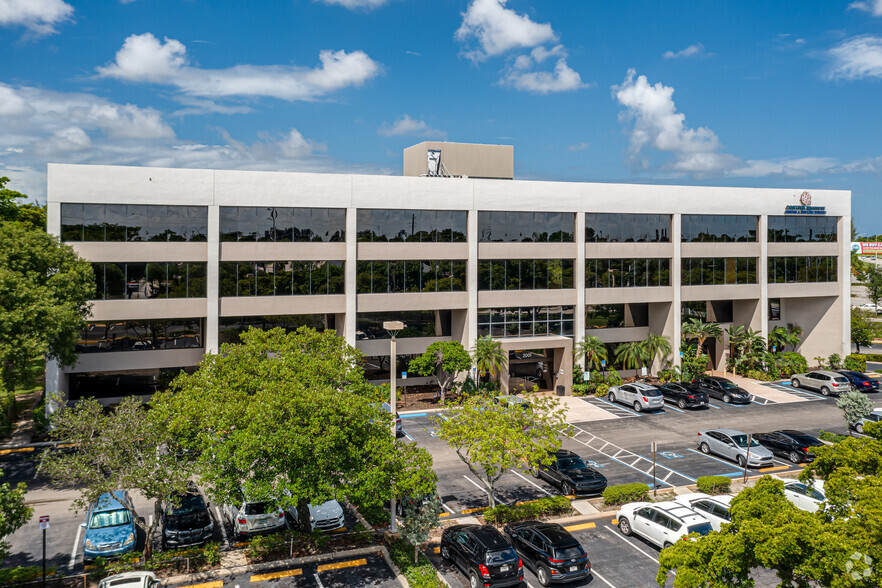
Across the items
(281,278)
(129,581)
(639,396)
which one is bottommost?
(129,581)

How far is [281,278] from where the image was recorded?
141 feet

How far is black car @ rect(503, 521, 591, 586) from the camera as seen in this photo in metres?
21.0

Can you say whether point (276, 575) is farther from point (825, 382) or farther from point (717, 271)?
point (825, 382)

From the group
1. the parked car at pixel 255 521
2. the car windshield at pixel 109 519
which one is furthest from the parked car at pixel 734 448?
the car windshield at pixel 109 519

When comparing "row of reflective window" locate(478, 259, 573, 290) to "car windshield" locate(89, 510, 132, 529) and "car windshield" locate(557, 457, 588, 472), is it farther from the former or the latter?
"car windshield" locate(89, 510, 132, 529)

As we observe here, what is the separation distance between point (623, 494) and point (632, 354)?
2592cm

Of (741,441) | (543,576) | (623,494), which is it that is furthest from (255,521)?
(741,441)

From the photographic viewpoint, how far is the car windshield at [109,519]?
23.9 m

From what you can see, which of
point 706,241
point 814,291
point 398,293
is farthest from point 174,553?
point 814,291

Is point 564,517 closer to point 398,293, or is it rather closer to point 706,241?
point 398,293

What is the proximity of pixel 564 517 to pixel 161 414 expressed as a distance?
53.9 ft

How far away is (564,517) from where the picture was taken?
2681cm

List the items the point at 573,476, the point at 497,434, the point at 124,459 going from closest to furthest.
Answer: the point at 124,459 → the point at 497,434 → the point at 573,476

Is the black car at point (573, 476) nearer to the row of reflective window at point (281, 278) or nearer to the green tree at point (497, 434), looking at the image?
the green tree at point (497, 434)
